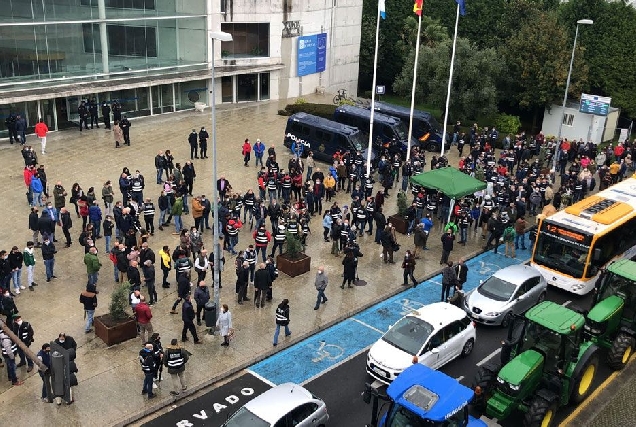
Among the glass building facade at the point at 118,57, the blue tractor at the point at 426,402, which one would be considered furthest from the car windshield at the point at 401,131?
the blue tractor at the point at 426,402

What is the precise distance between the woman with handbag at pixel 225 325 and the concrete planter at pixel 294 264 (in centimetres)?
443

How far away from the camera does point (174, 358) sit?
15578 mm

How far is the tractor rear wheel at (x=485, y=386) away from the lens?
1496 centimetres

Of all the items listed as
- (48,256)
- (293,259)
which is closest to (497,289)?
(293,259)

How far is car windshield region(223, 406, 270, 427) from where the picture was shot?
43.7 ft

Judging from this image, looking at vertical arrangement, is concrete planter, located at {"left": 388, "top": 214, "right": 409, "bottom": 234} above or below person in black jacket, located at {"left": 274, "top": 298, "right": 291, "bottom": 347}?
below

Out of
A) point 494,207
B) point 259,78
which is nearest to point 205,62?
point 259,78

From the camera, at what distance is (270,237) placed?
25.0 metres

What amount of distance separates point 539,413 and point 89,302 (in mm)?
11633

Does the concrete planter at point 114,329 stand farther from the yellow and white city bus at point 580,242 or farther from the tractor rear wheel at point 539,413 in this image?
the yellow and white city bus at point 580,242

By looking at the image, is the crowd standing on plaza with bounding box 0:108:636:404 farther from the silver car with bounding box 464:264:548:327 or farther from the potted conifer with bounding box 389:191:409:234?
the silver car with bounding box 464:264:548:327

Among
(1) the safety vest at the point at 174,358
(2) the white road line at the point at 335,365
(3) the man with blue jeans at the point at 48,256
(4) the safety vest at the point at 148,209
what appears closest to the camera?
(1) the safety vest at the point at 174,358

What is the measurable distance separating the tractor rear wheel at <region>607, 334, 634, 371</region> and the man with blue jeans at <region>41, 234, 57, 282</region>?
16408 mm

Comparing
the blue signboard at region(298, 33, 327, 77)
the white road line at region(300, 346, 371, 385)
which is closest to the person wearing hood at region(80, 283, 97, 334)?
the white road line at region(300, 346, 371, 385)
